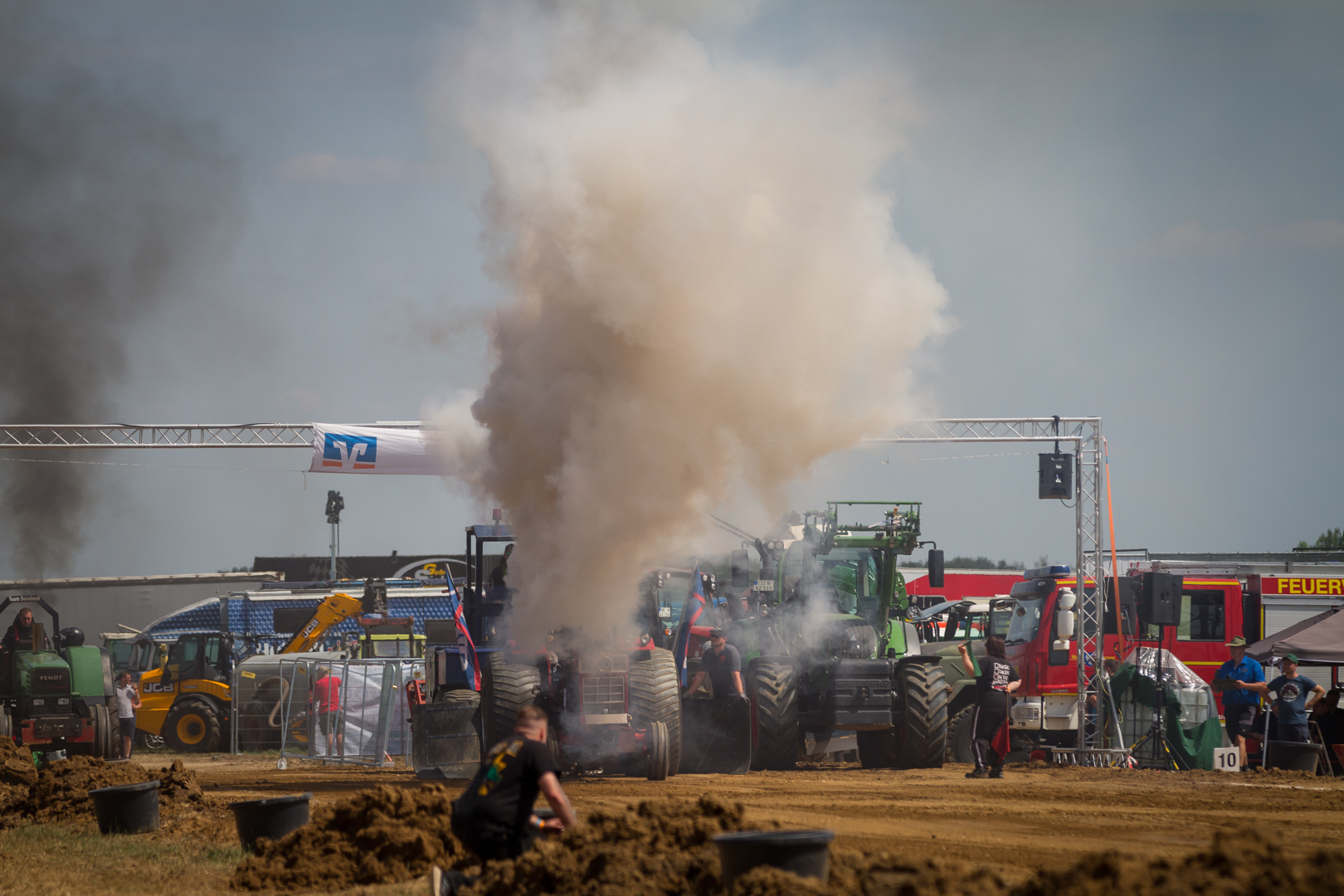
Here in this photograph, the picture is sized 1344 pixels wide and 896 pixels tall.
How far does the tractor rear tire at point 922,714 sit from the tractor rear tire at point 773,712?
1486 millimetres

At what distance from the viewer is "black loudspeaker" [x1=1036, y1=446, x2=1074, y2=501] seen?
19.3 metres

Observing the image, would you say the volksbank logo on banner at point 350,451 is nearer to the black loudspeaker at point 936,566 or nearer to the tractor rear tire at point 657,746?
the black loudspeaker at point 936,566

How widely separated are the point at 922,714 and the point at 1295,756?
4558 mm

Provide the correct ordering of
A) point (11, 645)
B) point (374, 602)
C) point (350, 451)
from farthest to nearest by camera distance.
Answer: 1. point (374, 602)
2. point (350, 451)
3. point (11, 645)

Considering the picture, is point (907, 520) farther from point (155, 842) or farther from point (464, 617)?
point (155, 842)

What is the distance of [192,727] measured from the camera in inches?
947

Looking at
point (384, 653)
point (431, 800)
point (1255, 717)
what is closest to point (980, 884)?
point (431, 800)

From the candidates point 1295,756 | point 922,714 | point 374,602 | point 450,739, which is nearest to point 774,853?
point 450,739

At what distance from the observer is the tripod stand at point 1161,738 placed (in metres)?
16.3

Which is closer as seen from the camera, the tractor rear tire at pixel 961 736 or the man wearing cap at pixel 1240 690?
the man wearing cap at pixel 1240 690

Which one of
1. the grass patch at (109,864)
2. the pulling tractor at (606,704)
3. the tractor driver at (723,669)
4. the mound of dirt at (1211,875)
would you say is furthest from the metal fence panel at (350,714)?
the mound of dirt at (1211,875)

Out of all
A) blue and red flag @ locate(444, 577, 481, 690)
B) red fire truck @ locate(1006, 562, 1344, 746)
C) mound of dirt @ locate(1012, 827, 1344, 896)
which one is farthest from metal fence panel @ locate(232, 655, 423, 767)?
mound of dirt @ locate(1012, 827, 1344, 896)

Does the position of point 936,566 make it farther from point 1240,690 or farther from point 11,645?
point 11,645

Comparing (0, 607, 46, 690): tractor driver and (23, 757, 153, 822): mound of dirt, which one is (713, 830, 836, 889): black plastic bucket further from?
(0, 607, 46, 690): tractor driver
